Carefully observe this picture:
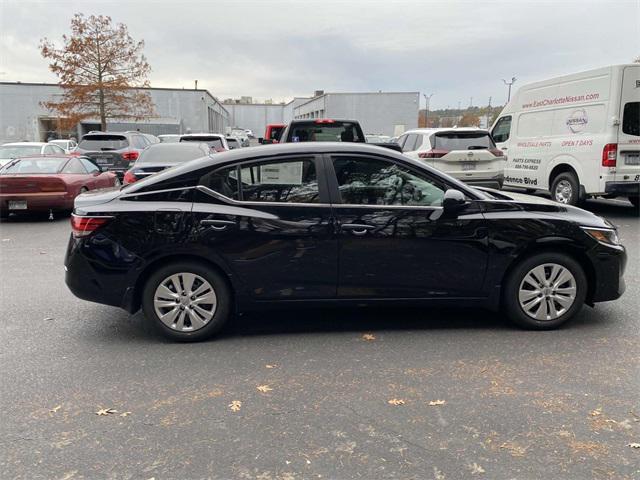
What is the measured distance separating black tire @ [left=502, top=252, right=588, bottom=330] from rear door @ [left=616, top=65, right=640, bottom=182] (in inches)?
252

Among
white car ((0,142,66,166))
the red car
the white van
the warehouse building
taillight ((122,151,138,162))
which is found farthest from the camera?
the warehouse building

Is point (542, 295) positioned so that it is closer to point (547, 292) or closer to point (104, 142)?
point (547, 292)

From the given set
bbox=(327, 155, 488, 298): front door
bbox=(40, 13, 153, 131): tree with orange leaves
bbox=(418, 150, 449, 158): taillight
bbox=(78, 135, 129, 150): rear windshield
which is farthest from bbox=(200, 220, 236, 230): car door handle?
bbox=(40, 13, 153, 131): tree with orange leaves

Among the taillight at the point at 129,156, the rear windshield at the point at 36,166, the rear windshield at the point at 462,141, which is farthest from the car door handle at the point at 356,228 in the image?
the taillight at the point at 129,156

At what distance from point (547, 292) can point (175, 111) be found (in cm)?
4613

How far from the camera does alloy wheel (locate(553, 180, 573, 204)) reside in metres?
10.7

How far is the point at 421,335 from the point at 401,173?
1.41m

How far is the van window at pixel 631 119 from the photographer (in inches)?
374

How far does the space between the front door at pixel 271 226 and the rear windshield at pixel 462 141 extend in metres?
7.61

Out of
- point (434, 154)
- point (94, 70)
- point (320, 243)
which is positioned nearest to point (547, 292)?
point (320, 243)

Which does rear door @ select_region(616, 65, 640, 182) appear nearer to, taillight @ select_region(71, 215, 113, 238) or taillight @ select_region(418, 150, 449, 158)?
taillight @ select_region(418, 150, 449, 158)

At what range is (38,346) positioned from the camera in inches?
166

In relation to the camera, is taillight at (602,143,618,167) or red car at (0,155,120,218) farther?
red car at (0,155,120,218)

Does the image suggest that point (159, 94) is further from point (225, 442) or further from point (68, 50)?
point (225, 442)
